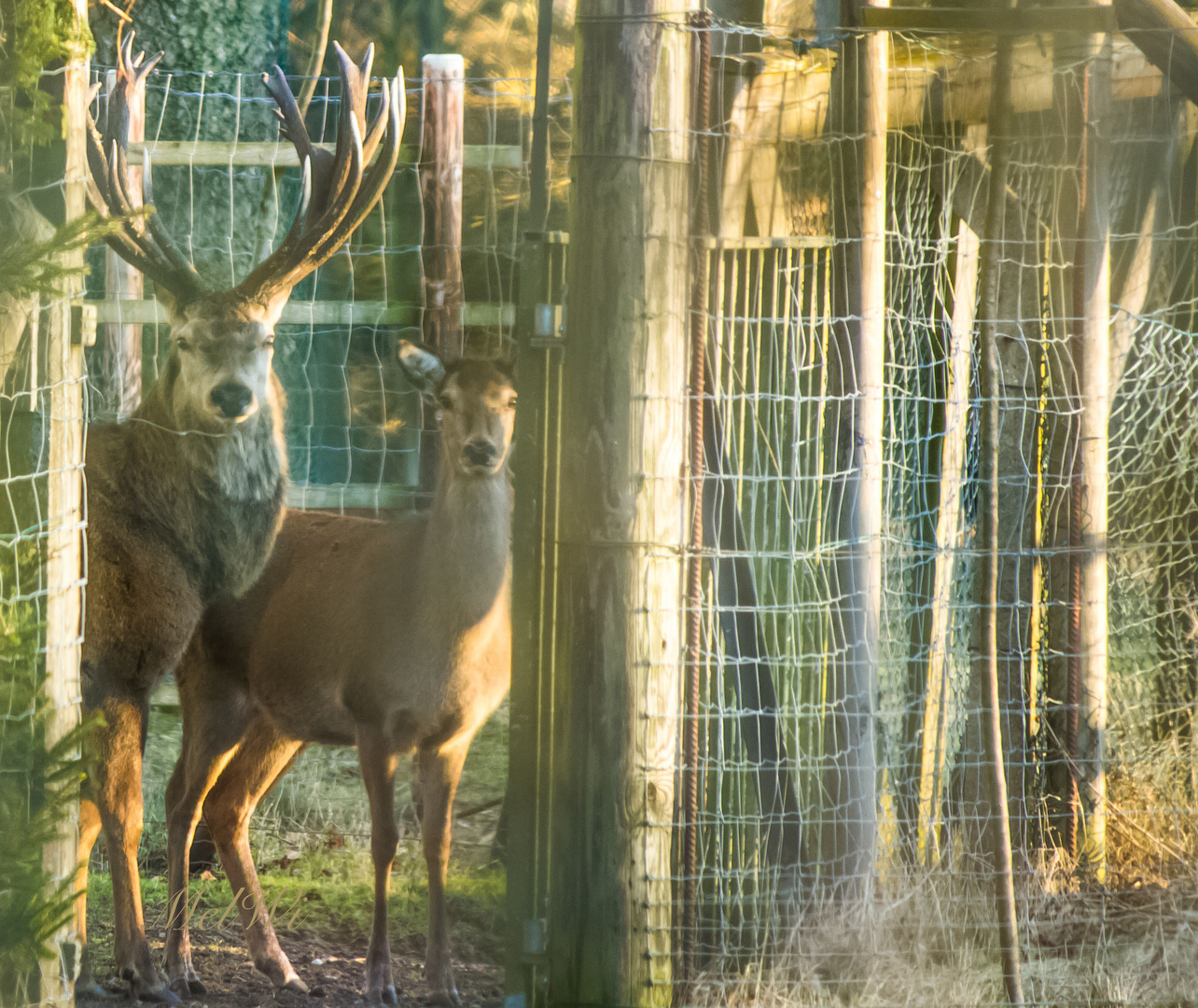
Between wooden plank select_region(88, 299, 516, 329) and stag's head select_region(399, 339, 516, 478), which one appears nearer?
stag's head select_region(399, 339, 516, 478)

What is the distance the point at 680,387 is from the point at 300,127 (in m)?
1.46

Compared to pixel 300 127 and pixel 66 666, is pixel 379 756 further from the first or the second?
pixel 300 127

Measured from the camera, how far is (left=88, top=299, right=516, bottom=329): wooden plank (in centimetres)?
424

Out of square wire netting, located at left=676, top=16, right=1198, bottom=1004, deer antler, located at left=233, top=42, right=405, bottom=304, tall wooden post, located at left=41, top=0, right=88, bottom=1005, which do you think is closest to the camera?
tall wooden post, located at left=41, top=0, right=88, bottom=1005

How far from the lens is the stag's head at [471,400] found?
4.02 metres

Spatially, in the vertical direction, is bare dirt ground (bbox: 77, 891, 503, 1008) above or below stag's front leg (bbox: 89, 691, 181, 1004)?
below

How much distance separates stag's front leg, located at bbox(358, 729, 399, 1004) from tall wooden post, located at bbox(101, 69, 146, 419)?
4.90 feet

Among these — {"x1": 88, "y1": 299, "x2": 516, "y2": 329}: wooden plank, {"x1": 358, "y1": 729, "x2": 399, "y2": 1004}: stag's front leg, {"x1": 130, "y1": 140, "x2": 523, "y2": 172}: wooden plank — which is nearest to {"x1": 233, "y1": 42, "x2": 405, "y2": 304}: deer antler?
{"x1": 130, "y1": 140, "x2": 523, "y2": 172}: wooden plank

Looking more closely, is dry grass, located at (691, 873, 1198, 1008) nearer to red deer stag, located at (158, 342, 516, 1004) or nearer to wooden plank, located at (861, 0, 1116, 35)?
red deer stag, located at (158, 342, 516, 1004)

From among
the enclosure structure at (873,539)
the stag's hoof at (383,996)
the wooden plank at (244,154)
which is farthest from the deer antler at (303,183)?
the stag's hoof at (383,996)

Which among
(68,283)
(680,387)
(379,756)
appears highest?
(68,283)

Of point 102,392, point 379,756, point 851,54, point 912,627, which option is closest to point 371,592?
point 379,756

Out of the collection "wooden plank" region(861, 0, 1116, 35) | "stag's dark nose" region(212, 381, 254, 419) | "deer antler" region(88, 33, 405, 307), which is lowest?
"stag's dark nose" region(212, 381, 254, 419)

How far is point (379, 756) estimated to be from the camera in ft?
13.4
